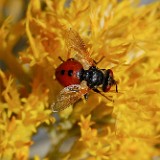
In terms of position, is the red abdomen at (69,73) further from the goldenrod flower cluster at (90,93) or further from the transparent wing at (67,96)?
the goldenrod flower cluster at (90,93)

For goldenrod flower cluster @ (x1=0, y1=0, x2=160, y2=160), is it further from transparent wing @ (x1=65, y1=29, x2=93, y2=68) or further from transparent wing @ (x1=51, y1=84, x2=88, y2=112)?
transparent wing @ (x1=51, y1=84, x2=88, y2=112)

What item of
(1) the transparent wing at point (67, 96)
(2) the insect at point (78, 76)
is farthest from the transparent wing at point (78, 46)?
(1) the transparent wing at point (67, 96)

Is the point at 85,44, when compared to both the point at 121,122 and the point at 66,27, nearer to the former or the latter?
the point at 66,27

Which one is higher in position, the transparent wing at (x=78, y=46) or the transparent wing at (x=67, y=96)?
the transparent wing at (x=78, y=46)

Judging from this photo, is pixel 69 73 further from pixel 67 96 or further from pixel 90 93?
pixel 90 93

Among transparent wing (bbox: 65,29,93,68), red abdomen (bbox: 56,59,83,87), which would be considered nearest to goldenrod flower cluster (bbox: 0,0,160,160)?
transparent wing (bbox: 65,29,93,68)

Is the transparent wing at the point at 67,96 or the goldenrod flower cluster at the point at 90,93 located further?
the goldenrod flower cluster at the point at 90,93

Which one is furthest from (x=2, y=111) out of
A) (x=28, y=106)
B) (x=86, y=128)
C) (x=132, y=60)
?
(x=132, y=60)
